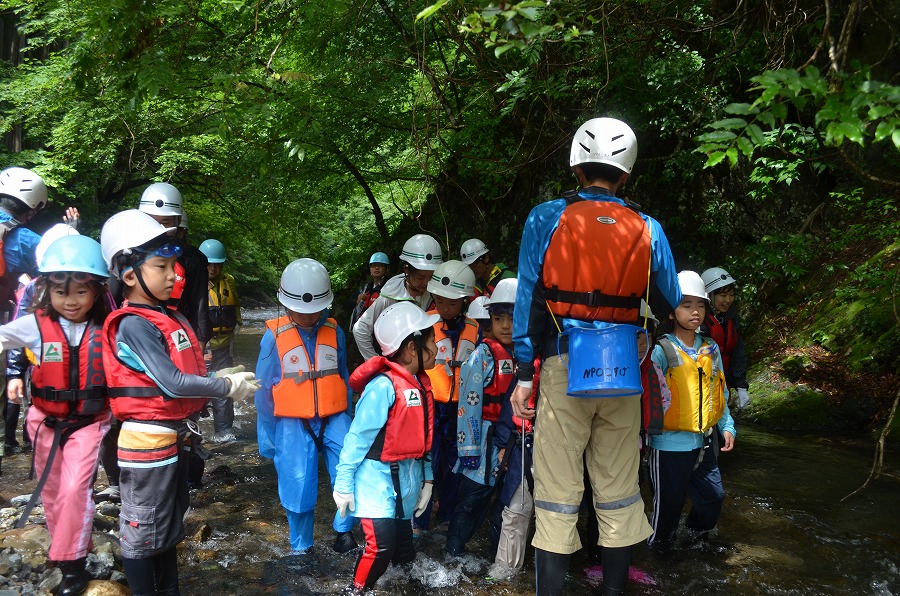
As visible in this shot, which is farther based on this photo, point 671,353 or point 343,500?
point 671,353

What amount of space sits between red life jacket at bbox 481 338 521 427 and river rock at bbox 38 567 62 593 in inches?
102

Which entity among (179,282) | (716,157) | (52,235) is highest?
(52,235)

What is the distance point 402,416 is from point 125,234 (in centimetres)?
171

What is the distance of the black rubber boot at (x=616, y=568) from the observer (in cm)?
342

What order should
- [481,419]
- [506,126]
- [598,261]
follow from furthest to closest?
[506,126] < [481,419] < [598,261]

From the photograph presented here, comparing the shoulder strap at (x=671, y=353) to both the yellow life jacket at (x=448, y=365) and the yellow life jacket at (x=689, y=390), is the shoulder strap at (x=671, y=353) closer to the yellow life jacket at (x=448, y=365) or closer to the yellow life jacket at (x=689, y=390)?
the yellow life jacket at (x=689, y=390)

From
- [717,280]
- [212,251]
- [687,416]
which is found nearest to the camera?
[687,416]

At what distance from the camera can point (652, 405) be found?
398cm

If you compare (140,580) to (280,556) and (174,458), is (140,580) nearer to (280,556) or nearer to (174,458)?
(174,458)

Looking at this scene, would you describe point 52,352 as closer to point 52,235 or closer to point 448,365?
point 52,235

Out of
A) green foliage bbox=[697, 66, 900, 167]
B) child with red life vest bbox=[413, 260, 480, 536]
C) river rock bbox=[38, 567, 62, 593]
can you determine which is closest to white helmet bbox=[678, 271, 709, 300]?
child with red life vest bbox=[413, 260, 480, 536]

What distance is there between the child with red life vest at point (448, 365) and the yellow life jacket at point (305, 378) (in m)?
0.81

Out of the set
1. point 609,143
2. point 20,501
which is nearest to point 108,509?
point 20,501

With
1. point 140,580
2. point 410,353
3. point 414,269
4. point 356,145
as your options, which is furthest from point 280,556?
point 356,145
